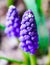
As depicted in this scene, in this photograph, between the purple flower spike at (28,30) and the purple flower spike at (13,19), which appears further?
the purple flower spike at (13,19)

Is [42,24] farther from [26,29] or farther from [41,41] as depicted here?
[26,29]

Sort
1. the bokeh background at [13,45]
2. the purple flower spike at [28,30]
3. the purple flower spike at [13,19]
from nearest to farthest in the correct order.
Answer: the purple flower spike at [28,30] → the purple flower spike at [13,19] → the bokeh background at [13,45]

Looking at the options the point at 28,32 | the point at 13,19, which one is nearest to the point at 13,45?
the point at 13,19

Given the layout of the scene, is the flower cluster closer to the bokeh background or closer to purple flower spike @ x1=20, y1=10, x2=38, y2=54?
purple flower spike @ x1=20, y1=10, x2=38, y2=54

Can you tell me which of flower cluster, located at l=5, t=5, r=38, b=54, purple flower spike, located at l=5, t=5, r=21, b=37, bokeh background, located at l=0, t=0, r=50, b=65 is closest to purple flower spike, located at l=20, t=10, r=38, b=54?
flower cluster, located at l=5, t=5, r=38, b=54

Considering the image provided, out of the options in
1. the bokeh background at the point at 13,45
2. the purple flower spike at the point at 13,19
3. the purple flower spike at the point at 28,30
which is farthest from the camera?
the bokeh background at the point at 13,45

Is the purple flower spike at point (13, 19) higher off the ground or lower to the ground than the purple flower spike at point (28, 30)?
higher

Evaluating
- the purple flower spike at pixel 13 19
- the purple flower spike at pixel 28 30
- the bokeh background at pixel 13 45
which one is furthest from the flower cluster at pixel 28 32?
the bokeh background at pixel 13 45

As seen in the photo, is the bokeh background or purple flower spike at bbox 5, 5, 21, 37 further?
the bokeh background

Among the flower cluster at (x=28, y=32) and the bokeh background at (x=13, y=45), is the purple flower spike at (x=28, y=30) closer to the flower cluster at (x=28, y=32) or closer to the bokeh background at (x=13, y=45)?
the flower cluster at (x=28, y=32)

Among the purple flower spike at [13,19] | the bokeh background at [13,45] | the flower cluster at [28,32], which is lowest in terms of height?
the flower cluster at [28,32]
